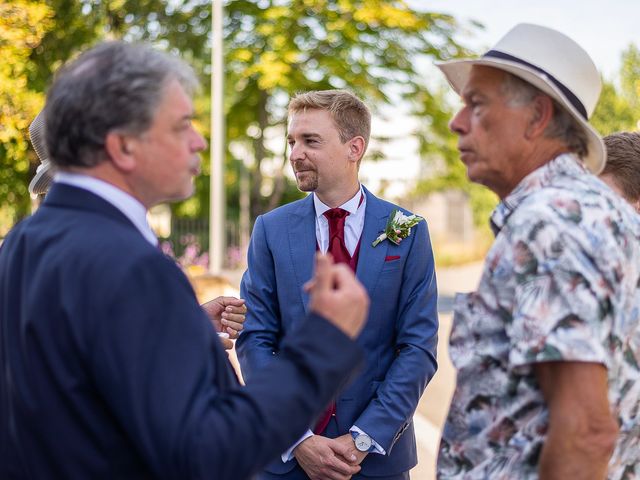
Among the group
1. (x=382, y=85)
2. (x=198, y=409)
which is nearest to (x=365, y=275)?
(x=198, y=409)

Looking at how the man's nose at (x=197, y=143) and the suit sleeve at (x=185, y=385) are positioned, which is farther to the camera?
the man's nose at (x=197, y=143)

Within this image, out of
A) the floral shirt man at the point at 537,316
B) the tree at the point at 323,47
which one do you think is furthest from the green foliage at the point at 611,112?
the floral shirt man at the point at 537,316

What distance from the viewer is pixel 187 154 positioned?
1904 millimetres

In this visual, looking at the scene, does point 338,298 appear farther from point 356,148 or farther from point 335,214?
point 356,148

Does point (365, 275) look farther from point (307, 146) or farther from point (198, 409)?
point (198, 409)

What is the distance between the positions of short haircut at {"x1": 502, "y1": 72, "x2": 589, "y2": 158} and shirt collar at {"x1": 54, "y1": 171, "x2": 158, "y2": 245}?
90cm

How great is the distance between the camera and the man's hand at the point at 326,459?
10.5 feet

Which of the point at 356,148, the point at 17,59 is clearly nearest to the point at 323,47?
the point at 17,59

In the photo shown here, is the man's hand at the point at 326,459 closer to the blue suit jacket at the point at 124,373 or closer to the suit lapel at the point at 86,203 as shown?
the blue suit jacket at the point at 124,373

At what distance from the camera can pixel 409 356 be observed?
3.28 metres

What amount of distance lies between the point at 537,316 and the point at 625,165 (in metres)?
1.35

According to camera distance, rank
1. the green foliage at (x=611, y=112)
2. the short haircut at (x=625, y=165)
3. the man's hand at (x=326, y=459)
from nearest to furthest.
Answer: the short haircut at (x=625, y=165) → the man's hand at (x=326, y=459) → the green foliage at (x=611, y=112)

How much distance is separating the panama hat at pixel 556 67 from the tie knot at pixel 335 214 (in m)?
1.36

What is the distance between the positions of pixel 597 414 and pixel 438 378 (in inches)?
295
